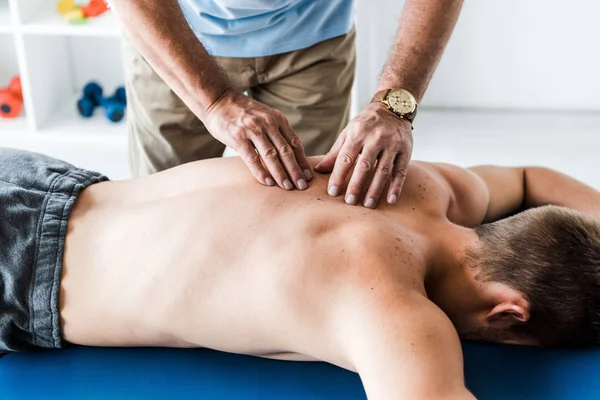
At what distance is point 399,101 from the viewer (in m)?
1.53

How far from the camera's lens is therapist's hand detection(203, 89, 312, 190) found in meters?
1.40

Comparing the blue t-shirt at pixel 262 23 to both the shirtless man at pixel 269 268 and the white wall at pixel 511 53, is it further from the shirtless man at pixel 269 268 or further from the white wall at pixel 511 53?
the white wall at pixel 511 53

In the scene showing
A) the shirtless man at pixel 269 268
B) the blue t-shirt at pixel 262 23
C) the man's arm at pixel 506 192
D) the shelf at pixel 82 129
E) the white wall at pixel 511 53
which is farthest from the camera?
the white wall at pixel 511 53

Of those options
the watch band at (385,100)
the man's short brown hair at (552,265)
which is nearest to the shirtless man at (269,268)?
the man's short brown hair at (552,265)

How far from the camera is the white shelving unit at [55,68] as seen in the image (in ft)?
9.53

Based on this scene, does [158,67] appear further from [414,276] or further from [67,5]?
[67,5]

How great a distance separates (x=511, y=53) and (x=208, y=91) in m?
2.06

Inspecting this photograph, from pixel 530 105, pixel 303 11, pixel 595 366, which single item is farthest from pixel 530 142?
pixel 595 366

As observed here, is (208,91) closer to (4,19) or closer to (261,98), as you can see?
(261,98)

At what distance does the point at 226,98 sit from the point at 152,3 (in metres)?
0.25

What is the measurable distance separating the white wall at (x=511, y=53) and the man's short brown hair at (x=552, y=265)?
71.6 inches

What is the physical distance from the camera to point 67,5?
117 inches

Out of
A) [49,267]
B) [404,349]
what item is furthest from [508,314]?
[49,267]

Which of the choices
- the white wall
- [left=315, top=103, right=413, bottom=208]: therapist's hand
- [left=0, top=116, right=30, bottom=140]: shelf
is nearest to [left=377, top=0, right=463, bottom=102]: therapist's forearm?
[left=315, top=103, right=413, bottom=208]: therapist's hand
